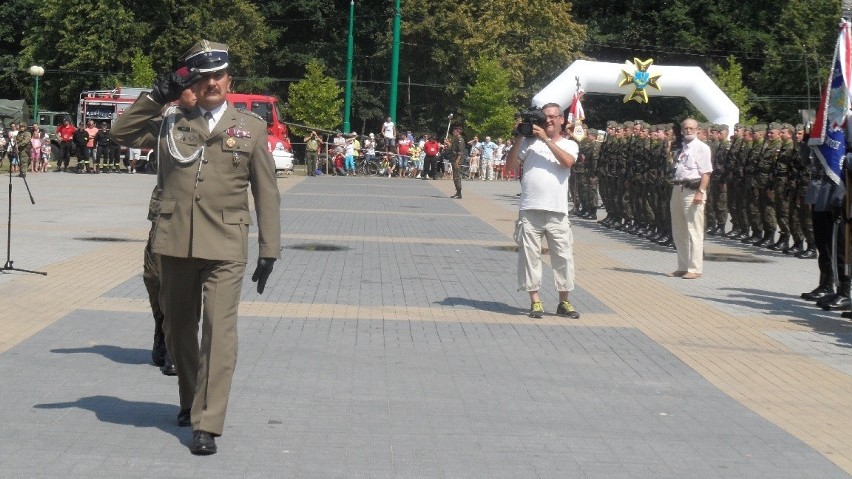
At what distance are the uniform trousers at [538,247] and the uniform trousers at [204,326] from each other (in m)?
5.49

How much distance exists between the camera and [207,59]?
6297mm

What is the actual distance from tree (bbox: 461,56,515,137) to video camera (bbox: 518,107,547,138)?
51.2 metres

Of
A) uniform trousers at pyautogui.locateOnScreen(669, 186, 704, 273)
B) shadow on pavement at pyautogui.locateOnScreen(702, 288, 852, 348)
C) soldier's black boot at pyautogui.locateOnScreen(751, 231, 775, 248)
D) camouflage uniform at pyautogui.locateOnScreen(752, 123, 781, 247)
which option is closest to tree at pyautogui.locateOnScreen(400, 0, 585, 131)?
camouflage uniform at pyautogui.locateOnScreen(752, 123, 781, 247)

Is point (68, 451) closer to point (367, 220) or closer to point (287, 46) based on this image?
point (367, 220)

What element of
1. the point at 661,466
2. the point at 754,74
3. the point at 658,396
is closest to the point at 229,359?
the point at 661,466

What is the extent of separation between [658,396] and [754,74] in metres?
64.1

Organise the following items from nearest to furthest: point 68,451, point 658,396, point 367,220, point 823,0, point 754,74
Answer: point 68,451, point 658,396, point 367,220, point 823,0, point 754,74

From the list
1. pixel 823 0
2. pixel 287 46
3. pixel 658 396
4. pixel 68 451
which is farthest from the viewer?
pixel 287 46

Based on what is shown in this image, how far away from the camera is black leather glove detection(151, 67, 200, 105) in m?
6.34

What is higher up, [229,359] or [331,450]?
[229,359]

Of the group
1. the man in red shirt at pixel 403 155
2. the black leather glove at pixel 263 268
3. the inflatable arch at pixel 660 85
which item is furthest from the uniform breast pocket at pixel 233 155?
the man in red shirt at pixel 403 155

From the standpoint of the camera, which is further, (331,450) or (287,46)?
(287,46)

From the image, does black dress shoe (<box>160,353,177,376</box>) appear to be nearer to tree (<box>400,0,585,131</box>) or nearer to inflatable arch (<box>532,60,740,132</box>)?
inflatable arch (<box>532,60,740,132</box>)

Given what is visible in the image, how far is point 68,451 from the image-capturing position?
6203 millimetres
